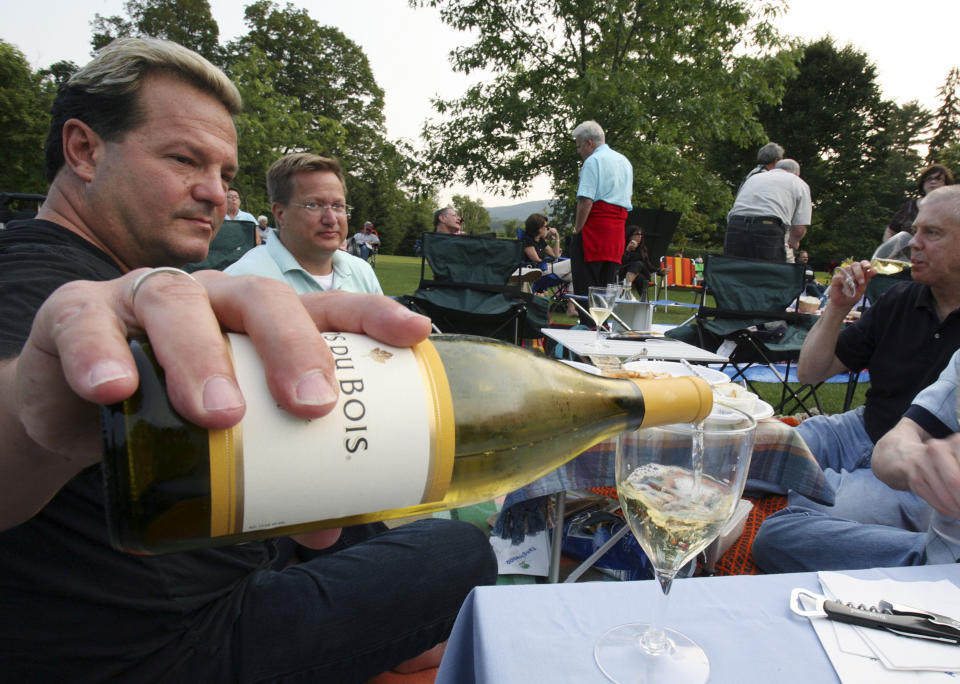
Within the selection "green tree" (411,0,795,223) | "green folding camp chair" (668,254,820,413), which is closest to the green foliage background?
"green tree" (411,0,795,223)

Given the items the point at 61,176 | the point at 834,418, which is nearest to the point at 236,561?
the point at 61,176

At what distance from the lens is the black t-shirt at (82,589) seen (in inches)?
30.0

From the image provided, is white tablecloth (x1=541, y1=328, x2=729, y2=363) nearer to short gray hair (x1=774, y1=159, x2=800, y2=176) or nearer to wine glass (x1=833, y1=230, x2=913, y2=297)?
wine glass (x1=833, y1=230, x2=913, y2=297)

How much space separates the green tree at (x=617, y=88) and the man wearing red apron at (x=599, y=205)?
6.54 meters

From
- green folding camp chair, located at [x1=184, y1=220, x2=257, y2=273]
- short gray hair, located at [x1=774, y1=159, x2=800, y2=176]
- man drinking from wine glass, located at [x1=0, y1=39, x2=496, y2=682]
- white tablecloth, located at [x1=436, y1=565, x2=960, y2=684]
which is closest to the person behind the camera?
man drinking from wine glass, located at [x1=0, y1=39, x2=496, y2=682]

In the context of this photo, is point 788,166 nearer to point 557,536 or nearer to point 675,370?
point 675,370

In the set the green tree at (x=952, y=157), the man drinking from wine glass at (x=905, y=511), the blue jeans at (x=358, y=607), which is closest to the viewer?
the blue jeans at (x=358, y=607)

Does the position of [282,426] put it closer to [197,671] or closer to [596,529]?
[197,671]

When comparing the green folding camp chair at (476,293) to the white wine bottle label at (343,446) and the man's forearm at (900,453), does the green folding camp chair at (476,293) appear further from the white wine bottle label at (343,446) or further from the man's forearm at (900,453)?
the white wine bottle label at (343,446)

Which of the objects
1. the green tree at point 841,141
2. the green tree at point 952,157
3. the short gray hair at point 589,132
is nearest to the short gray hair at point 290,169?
the short gray hair at point 589,132

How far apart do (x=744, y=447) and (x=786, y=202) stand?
6.36m

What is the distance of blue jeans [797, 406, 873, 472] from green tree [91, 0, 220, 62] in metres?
37.4

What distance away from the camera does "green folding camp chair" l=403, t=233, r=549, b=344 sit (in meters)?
5.51

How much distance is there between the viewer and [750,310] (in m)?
4.88
